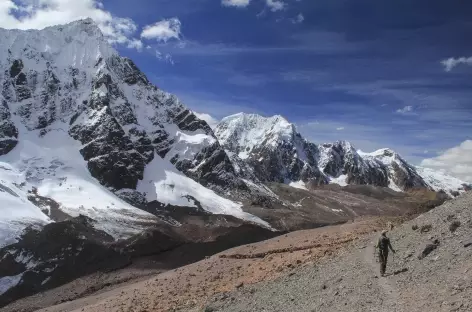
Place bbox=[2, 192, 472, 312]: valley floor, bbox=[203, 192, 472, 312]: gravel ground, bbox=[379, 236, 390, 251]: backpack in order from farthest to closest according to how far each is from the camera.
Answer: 1. bbox=[379, 236, 390, 251]: backpack
2. bbox=[2, 192, 472, 312]: valley floor
3. bbox=[203, 192, 472, 312]: gravel ground

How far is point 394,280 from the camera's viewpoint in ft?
68.2

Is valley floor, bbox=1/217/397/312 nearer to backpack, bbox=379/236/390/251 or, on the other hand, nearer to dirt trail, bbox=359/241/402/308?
dirt trail, bbox=359/241/402/308

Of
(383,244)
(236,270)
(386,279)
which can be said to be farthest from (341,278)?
(236,270)

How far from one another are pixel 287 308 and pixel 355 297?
387 cm

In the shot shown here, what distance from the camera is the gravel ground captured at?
17.9 meters

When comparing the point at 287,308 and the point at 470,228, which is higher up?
the point at 470,228

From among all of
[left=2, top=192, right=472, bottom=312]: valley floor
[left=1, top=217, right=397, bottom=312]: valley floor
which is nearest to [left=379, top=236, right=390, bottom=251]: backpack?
[left=2, top=192, right=472, bottom=312]: valley floor

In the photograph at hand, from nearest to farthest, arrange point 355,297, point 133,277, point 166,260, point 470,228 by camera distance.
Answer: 1. point 355,297
2. point 470,228
3. point 133,277
4. point 166,260

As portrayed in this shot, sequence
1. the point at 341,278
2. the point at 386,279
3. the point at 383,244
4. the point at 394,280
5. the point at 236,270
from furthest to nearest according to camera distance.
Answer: the point at 236,270, the point at 341,278, the point at 383,244, the point at 386,279, the point at 394,280

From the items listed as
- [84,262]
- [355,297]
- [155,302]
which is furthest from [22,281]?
[355,297]

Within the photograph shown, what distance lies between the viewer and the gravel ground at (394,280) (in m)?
17.9

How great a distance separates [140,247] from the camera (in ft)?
419

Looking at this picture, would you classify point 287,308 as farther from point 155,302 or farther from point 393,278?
point 155,302

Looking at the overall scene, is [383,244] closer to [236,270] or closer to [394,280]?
[394,280]
